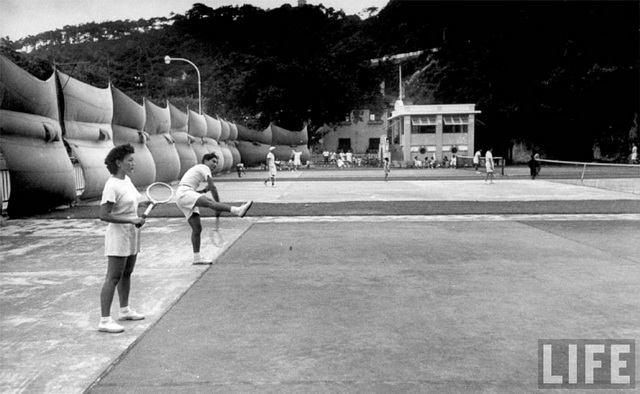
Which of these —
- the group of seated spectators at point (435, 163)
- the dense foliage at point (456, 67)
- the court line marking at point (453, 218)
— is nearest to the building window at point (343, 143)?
the dense foliage at point (456, 67)

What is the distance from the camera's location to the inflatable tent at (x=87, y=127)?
17.6m

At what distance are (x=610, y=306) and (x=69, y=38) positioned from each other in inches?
6425

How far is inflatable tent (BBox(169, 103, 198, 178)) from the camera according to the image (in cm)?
2825

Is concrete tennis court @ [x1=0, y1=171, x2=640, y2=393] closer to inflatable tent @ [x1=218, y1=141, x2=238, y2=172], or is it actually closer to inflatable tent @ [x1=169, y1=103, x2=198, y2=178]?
inflatable tent @ [x1=169, y1=103, x2=198, y2=178]

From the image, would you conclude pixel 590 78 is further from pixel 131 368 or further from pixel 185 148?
pixel 131 368

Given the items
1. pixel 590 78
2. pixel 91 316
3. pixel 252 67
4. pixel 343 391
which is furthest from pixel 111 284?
pixel 252 67

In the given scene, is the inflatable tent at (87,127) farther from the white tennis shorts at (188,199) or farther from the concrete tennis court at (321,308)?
the white tennis shorts at (188,199)

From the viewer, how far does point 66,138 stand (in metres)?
17.3

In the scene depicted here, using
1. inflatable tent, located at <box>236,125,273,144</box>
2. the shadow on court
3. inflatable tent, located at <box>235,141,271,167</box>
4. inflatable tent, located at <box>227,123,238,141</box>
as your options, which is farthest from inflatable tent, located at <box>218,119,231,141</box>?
the shadow on court

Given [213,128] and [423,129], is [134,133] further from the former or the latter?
[423,129]

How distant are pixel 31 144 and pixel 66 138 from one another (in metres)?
2.14

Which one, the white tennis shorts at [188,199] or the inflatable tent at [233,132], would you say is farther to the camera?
the inflatable tent at [233,132]

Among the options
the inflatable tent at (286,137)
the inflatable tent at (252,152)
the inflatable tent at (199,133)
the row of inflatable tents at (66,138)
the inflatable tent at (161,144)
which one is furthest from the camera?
the inflatable tent at (286,137)

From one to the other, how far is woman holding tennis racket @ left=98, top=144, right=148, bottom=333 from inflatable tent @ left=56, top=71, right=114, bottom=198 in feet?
41.5
